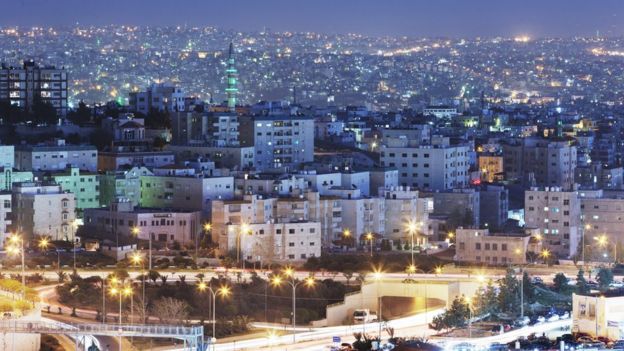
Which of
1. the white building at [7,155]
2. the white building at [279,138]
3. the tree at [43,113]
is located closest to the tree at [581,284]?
the white building at [7,155]

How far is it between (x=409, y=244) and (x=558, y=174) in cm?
1367

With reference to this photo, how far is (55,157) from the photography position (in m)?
43.4

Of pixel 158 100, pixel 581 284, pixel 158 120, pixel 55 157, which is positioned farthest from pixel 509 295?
pixel 158 100

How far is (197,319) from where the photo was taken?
2988cm

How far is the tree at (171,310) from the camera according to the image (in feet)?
94.5

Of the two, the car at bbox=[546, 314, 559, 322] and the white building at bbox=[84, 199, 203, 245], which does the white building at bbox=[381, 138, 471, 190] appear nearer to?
the white building at bbox=[84, 199, 203, 245]

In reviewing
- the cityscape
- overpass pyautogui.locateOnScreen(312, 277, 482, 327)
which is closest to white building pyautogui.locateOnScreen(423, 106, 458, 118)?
the cityscape

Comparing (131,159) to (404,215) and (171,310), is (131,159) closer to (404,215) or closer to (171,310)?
(404,215)

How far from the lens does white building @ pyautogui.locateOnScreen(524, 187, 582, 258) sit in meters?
39.2

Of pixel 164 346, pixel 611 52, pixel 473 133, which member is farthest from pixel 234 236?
pixel 611 52

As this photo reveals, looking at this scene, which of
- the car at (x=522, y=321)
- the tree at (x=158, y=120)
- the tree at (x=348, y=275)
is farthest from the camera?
the tree at (x=158, y=120)

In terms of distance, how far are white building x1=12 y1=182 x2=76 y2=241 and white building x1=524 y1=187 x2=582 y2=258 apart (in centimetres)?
876

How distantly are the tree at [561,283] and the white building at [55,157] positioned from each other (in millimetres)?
13171

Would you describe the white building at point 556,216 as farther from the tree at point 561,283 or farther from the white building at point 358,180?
the tree at point 561,283
